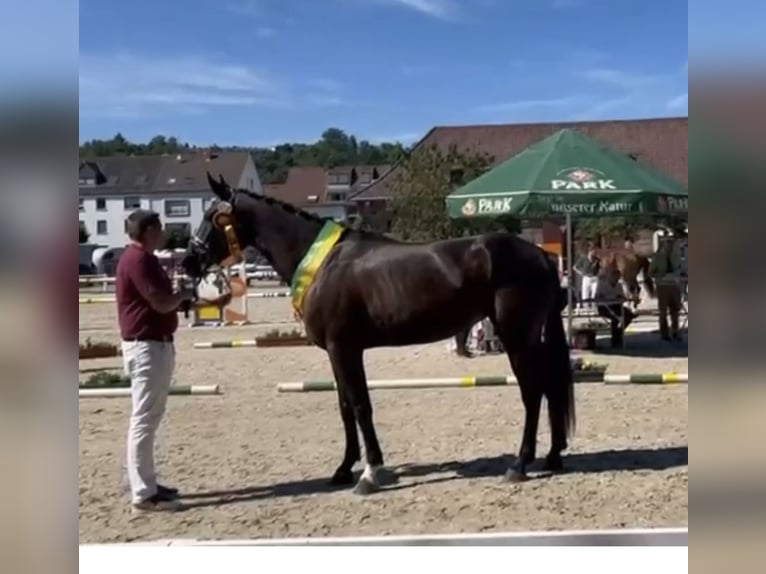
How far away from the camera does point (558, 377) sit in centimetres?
613

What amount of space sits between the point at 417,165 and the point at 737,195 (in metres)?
30.9

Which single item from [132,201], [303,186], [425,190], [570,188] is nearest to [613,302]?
[570,188]

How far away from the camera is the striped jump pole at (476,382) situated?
26.2 feet

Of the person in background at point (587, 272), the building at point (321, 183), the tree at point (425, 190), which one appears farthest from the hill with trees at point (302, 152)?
the person in background at point (587, 272)

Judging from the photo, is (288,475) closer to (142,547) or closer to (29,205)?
(142,547)

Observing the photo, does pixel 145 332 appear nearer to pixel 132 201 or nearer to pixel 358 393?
pixel 358 393

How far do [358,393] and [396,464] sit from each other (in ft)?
2.70

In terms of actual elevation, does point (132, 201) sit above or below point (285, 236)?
above

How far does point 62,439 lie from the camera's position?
1799 mm

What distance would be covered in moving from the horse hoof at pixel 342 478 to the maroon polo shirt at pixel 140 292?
1465 mm

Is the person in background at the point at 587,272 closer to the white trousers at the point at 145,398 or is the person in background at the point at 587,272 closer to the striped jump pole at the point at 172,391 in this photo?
the striped jump pole at the point at 172,391

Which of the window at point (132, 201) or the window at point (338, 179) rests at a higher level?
the window at point (338, 179)

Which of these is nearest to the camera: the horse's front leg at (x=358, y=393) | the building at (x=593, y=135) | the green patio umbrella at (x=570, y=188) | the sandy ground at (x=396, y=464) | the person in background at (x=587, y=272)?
the sandy ground at (x=396, y=464)

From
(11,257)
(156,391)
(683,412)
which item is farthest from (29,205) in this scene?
(683,412)
